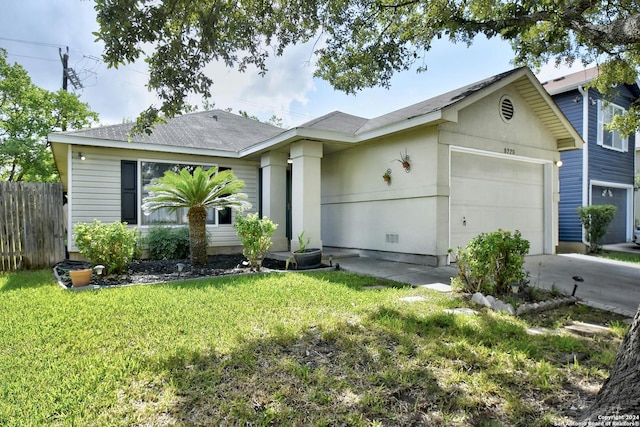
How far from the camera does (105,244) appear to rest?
6.60 m

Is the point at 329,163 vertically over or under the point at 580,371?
over

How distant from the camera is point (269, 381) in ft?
8.55

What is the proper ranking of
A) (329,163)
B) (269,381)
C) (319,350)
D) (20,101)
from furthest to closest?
(20,101) < (329,163) < (319,350) < (269,381)

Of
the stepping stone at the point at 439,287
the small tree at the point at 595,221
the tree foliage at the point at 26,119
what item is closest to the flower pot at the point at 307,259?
the stepping stone at the point at 439,287

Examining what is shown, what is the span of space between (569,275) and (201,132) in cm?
1093

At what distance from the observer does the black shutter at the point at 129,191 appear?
941 centimetres

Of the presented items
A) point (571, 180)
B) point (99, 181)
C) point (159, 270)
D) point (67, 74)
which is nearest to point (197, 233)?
point (159, 270)

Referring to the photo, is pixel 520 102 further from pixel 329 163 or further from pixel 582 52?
pixel 329 163

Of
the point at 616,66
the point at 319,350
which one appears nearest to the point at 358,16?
the point at 616,66

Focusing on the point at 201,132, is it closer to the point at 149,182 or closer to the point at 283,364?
the point at 149,182

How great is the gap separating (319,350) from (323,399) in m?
0.79

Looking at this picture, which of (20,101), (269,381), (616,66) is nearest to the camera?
(269,381)

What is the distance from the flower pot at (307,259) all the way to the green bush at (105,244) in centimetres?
350

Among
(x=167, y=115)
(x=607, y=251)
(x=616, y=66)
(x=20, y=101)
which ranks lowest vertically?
(x=607, y=251)
